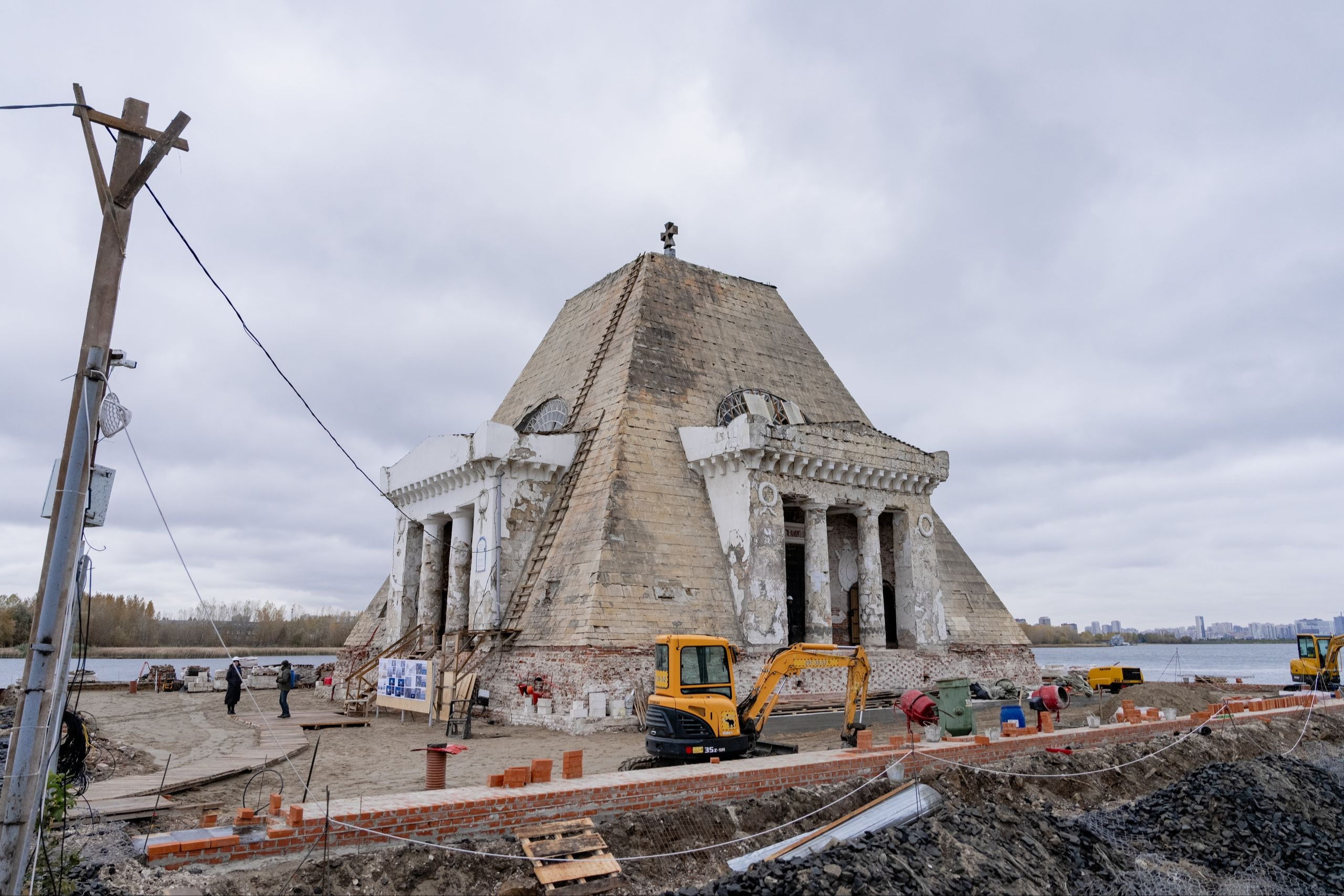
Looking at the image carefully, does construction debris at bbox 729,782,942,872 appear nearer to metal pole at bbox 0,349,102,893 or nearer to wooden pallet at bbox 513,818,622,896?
wooden pallet at bbox 513,818,622,896

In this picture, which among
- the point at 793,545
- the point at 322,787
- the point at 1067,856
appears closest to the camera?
the point at 1067,856

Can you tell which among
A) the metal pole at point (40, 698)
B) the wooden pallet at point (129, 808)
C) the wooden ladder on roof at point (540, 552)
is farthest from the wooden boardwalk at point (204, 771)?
the wooden ladder on roof at point (540, 552)

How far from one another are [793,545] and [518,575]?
26.1 feet

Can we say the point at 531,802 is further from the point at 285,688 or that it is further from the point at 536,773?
the point at 285,688

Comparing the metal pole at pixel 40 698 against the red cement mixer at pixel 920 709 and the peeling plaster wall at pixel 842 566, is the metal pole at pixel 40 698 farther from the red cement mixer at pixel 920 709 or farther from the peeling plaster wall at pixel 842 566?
the peeling plaster wall at pixel 842 566

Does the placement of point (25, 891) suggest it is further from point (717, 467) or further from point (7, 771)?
point (717, 467)

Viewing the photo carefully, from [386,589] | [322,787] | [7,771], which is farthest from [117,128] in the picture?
[386,589]

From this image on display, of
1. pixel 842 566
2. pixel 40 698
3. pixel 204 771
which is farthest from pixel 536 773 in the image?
pixel 842 566

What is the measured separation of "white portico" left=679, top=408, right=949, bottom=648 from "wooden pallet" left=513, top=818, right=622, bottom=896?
1167 cm

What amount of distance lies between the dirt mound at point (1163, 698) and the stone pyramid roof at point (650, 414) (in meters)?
3.34

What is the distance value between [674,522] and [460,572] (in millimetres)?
6235

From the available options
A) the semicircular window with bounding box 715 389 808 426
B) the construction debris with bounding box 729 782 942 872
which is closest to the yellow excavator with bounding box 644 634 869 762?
the construction debris with bounding box 729 782 942 872

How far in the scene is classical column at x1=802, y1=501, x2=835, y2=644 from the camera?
21.1m

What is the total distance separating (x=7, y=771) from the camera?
258 inches
